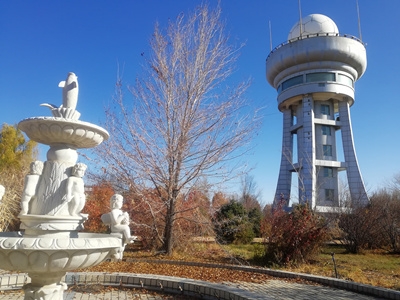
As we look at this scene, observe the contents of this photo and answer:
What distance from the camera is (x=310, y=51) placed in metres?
27.2

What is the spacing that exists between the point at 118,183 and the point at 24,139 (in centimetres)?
1836

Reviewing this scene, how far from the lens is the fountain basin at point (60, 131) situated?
3.57 metres

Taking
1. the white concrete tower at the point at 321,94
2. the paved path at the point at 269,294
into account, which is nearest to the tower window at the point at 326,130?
the white concrete tower at the point at 321,94

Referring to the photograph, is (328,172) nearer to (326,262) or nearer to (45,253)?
(326,262)

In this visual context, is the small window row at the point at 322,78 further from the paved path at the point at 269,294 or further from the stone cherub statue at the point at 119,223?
the stone cherub statue at the point at 119,223

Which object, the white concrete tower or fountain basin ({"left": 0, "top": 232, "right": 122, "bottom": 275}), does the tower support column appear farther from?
fountain basin ({"left": 0, "top": 232, "right": 122, "bottom": 275})

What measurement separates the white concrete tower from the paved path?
20.5 m

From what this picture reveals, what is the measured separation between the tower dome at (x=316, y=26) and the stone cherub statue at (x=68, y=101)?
29.2 metres

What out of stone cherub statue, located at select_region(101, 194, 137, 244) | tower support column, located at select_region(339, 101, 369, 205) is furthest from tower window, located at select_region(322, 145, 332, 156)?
stone cherub statue, located at select_region(101, 194, 137, 244)

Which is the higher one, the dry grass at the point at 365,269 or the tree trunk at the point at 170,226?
the tree trunk at the point at 170,226

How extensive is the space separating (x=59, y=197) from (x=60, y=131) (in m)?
0.82

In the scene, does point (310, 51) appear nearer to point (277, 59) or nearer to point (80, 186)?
point (277, 59)

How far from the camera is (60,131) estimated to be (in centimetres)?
365

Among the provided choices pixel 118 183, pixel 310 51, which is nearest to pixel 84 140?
pixel 118 183
